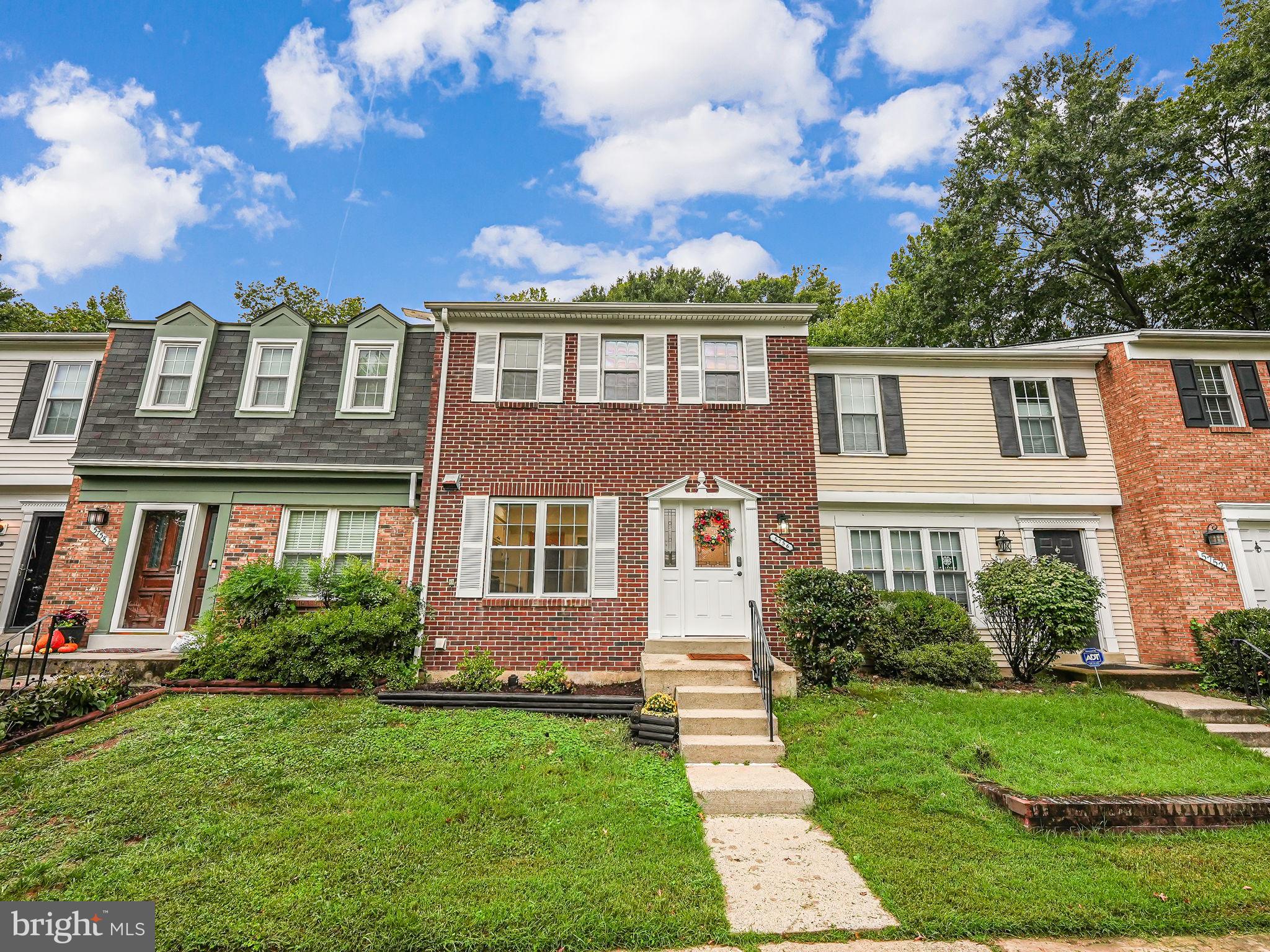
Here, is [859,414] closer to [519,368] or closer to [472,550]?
[519,368]

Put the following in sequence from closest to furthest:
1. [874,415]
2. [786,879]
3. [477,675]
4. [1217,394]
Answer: [786,879] < [477,675] < [1217,394] < [874,415]

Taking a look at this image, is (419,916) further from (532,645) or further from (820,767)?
(532,645)

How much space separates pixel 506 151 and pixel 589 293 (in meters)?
10.9

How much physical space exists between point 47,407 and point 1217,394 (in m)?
21.7

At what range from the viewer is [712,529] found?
8.91m

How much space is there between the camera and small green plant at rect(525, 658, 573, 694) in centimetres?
752

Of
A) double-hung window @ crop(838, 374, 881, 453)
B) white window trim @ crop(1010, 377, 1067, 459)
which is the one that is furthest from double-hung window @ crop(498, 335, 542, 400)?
white window trim @ crop(1010, 377, 1067, 459)

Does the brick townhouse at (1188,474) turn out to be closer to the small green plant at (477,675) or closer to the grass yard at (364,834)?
the grass yard at (364,834)

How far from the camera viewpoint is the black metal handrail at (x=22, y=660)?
664 cm

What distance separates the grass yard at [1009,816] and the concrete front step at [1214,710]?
0.82 ft

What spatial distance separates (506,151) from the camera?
47.2ft

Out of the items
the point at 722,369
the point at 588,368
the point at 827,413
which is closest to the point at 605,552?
the point at 588,368

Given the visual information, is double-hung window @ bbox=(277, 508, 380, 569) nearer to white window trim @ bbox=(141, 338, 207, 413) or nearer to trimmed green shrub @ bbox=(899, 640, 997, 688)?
white window trim @ bbox=(141, 338, 207, 413)

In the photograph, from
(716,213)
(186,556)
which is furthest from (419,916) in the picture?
(716,213)
